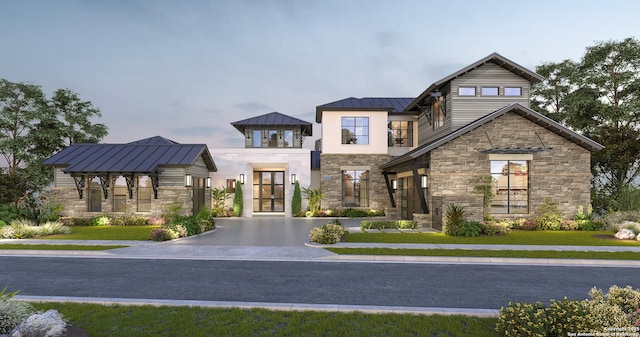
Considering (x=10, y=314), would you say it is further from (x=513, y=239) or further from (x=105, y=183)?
(x=105, y=183)

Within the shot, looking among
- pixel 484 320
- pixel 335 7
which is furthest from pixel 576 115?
pixel 484 320

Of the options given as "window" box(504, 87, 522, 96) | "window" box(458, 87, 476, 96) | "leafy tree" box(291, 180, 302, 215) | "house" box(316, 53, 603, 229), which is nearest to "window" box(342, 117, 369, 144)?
"house" box(316, 53, 603, 229)

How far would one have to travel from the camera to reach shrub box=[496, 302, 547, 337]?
3908mm

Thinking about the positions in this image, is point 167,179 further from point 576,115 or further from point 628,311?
point 576,115

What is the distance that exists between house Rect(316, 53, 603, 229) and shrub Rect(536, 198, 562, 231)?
329mm

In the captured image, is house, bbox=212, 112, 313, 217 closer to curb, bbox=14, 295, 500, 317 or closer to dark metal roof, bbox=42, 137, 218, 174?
dark metal roof, bbox=42, 137, 218, 174

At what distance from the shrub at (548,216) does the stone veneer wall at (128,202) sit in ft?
65.8

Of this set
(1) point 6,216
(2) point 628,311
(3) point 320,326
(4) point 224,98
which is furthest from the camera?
(4) point 224,98

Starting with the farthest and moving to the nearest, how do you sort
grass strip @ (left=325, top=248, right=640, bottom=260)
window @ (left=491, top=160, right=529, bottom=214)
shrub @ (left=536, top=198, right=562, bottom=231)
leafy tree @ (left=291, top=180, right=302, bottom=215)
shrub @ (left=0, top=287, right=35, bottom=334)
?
leafy tree @ (left=291, top=180, right=302, bottom=215), window @ (left=491, top=160, right=529, bottom=214), shrub @ (left=536, top=198, right=562, bottom=231), grass strip @ (left=325, top=248, right=640, bottom=260), shrub @ (left=0, top=287, right=35, bottom=334)

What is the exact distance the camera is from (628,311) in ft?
14.5

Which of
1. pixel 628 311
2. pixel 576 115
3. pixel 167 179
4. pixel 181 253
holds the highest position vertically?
pixel 576 115

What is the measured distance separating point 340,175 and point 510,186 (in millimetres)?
11414

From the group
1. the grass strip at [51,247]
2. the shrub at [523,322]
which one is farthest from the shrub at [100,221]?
the shrub at [523,322]

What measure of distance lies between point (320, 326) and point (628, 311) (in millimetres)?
4286
